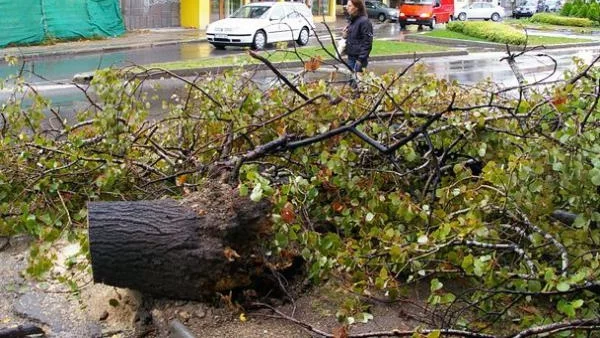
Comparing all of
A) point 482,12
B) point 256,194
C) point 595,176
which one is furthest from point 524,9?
point 256,194

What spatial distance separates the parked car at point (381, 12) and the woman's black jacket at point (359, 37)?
30.5 m

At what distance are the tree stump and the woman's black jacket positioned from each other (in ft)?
31.1

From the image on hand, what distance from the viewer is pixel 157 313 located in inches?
164

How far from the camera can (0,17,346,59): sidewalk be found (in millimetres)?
21500

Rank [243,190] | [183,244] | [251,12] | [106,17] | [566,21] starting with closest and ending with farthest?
[243,190] < [183,244] < [251,12] < [106,17] < [566,21]

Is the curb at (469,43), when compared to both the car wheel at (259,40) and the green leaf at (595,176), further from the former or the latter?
the green leaf at (595,176)

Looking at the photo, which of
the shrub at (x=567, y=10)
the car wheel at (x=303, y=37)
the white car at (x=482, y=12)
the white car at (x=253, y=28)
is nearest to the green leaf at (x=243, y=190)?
the white car at (x=253, y=28)

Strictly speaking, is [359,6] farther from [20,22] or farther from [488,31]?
[488,31]

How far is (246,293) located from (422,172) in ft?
4.49

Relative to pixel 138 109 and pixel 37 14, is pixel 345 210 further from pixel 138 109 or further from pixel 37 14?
pixel 37 14

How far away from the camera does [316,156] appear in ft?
15.4

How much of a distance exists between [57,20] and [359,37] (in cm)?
1452

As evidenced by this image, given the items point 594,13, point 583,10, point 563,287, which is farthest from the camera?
point 583,10

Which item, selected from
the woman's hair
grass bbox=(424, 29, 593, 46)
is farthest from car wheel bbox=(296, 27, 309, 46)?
the woman's hair
